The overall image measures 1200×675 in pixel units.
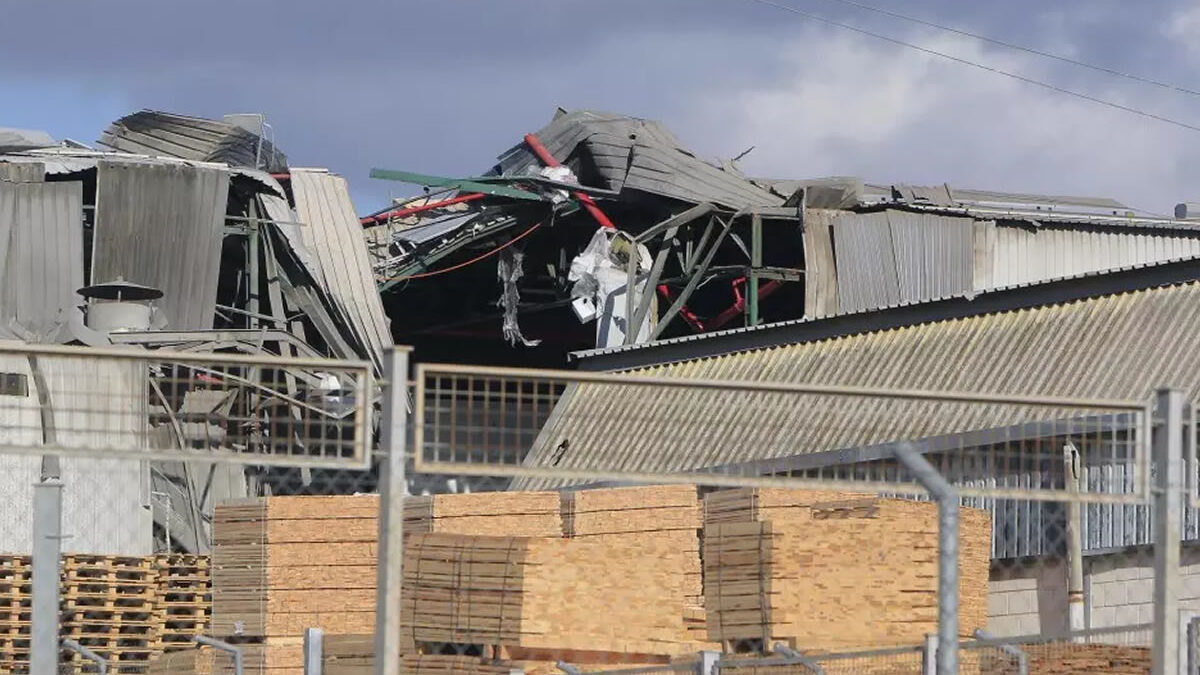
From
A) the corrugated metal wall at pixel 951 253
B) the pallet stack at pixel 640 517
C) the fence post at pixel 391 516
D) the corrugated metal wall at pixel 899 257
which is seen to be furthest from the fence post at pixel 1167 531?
the corrugated metal wall at pixel 899 257

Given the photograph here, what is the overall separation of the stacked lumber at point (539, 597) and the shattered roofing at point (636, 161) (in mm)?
18948

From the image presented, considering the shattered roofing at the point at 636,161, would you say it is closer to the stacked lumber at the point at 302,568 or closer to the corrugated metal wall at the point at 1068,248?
the corrugated metal wall at the point at 1068,248

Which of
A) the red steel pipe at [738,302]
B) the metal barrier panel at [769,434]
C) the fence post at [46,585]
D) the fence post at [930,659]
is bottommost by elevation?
the fence post at [930,659]

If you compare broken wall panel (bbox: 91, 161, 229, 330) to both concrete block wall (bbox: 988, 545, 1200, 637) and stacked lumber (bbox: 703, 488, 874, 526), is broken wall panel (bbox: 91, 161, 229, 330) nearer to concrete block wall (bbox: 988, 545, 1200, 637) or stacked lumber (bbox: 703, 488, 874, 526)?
stacked lumber (bbox: 703, 488, 874, 526)

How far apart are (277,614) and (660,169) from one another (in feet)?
59.3

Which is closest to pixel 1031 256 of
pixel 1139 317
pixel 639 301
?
pixel 639 301

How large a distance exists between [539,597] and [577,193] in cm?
2033

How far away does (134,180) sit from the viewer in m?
32.3

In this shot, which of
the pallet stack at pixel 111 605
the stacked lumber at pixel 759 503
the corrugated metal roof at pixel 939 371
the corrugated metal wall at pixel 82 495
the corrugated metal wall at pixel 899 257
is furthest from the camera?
the corrugated metal wall at pixel 899 257

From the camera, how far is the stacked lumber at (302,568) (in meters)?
19.2

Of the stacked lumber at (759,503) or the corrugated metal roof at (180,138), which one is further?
the corrugated metal roof at (180,138)

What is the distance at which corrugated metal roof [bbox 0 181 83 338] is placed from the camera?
31078mm

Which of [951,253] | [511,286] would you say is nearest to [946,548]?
[951,253]

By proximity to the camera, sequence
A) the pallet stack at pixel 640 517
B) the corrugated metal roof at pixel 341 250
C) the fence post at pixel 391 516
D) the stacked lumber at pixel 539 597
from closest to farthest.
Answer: the fence post at pixel 391 516
the stacked lumber at pixel 539 597
the pallet stack at pixel 640 517
the corrugated metal roof at pixel 341 250
